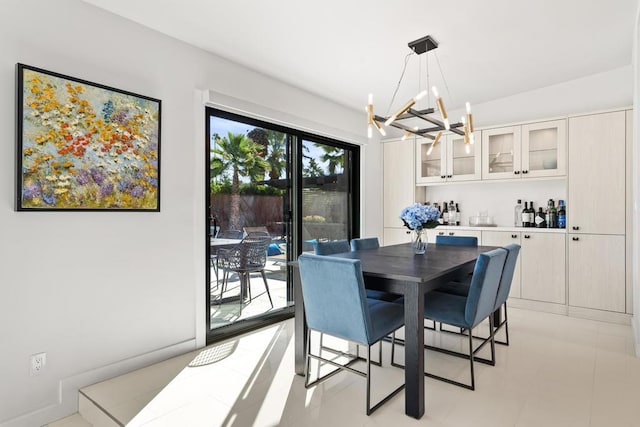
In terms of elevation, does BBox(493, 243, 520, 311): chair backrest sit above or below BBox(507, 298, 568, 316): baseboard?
above

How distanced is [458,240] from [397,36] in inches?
79.8

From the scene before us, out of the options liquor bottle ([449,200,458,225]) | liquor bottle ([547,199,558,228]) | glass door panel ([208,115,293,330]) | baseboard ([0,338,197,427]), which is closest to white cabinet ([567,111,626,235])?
liquor bottle ([547,199,558,228])

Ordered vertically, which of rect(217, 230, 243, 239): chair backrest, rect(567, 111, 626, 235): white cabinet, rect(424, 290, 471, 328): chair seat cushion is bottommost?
rect(424, 290, 471, 328): chair seat cushion

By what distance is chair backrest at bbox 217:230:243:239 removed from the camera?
3281mm

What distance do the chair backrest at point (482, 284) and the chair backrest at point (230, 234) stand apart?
203 cm

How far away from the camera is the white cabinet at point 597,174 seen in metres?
3.65

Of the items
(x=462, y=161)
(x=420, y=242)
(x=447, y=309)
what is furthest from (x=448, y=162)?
(x=447, y=309)

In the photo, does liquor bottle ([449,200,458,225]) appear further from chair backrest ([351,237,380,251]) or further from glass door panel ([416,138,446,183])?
chair backrest ([351,237,380,251])

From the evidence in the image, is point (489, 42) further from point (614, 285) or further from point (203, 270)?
point (203, 270)

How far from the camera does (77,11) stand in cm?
228

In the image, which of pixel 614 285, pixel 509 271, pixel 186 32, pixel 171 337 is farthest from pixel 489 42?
pixel 171 337

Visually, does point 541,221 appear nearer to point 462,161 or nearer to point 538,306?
point 538,306

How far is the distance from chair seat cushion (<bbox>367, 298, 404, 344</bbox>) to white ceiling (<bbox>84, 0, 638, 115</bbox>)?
2030mm

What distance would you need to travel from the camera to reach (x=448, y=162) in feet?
15.6
